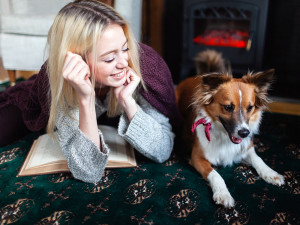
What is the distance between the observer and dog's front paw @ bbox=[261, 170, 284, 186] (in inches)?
58.4

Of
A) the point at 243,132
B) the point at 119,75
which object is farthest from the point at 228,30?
the point at 119,75

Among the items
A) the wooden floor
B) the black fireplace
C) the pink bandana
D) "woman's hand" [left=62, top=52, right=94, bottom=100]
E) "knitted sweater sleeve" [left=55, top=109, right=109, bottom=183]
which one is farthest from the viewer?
the black fireplace

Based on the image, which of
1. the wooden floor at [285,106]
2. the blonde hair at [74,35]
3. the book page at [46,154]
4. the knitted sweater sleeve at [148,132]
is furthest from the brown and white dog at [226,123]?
the wooden floor at [285,106]

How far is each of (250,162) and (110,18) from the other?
113 cm

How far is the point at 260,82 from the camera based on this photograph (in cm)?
150

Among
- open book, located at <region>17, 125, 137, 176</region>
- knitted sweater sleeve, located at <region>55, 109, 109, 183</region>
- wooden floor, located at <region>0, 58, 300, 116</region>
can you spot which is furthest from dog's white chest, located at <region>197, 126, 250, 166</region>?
wooden floor, located at <region>0, 58, 300, 116</region>

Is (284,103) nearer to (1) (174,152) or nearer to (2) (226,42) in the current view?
(2) (226,42)

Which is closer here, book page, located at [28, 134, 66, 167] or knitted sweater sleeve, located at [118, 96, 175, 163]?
knitted sweater sleeve, located at [118, 96, 175, 163]

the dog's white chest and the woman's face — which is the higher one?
the woman's face

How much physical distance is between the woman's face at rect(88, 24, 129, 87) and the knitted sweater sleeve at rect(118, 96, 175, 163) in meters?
0.25

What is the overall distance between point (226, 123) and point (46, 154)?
42.2 inches

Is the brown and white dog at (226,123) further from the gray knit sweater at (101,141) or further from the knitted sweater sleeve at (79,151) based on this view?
the knitted sweater sleeve at (79,151)

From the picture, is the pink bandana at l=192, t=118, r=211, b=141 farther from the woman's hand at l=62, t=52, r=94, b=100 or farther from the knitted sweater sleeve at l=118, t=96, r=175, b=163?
the woman's hand at l=62, t=52, r=94, b=100

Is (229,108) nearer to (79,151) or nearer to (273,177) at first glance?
(273,177)
